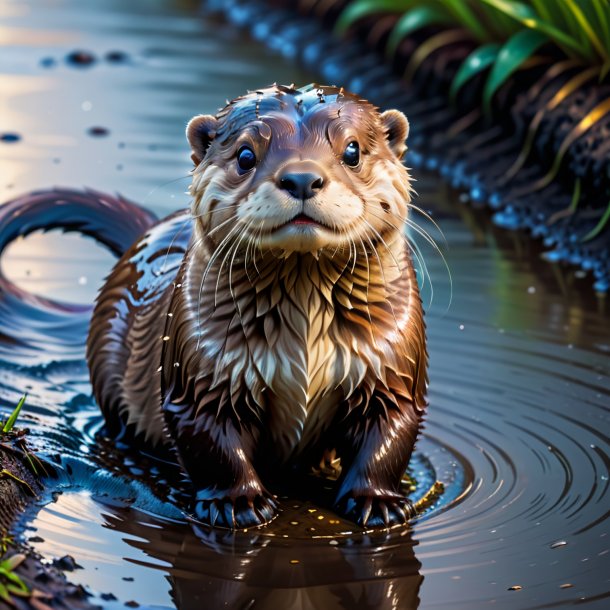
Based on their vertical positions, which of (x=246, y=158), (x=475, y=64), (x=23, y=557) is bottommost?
(x=23, y=557)

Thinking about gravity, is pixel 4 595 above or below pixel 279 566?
below

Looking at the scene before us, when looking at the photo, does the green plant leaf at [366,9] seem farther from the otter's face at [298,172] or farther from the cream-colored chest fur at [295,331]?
the cream-colored chest fur at [295,331]

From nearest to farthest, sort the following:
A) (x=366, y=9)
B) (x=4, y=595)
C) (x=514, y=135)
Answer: (x=4, y=595) < (x=514, y=135) < (x=366, y=9)

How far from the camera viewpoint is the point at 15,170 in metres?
7.67

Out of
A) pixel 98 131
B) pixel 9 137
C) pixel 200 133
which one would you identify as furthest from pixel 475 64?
pixel 200 133

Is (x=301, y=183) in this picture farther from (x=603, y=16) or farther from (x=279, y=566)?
(x=603, y=16)

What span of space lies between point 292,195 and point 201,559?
39.4 inches

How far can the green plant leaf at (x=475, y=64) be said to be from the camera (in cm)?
789

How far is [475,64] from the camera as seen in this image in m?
7.89

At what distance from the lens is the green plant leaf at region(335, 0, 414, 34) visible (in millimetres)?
9273

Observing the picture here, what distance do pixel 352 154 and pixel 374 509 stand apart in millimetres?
997

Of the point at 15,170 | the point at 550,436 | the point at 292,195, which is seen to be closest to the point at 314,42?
the point at 15,170

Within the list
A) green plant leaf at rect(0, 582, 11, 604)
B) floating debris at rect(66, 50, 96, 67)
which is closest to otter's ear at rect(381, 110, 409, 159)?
green plant leaf at rect(0, 582, 11, 604)

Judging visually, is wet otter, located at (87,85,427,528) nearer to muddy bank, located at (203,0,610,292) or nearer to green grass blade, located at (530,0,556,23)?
muddy bank, located at (203,0,610,292)
